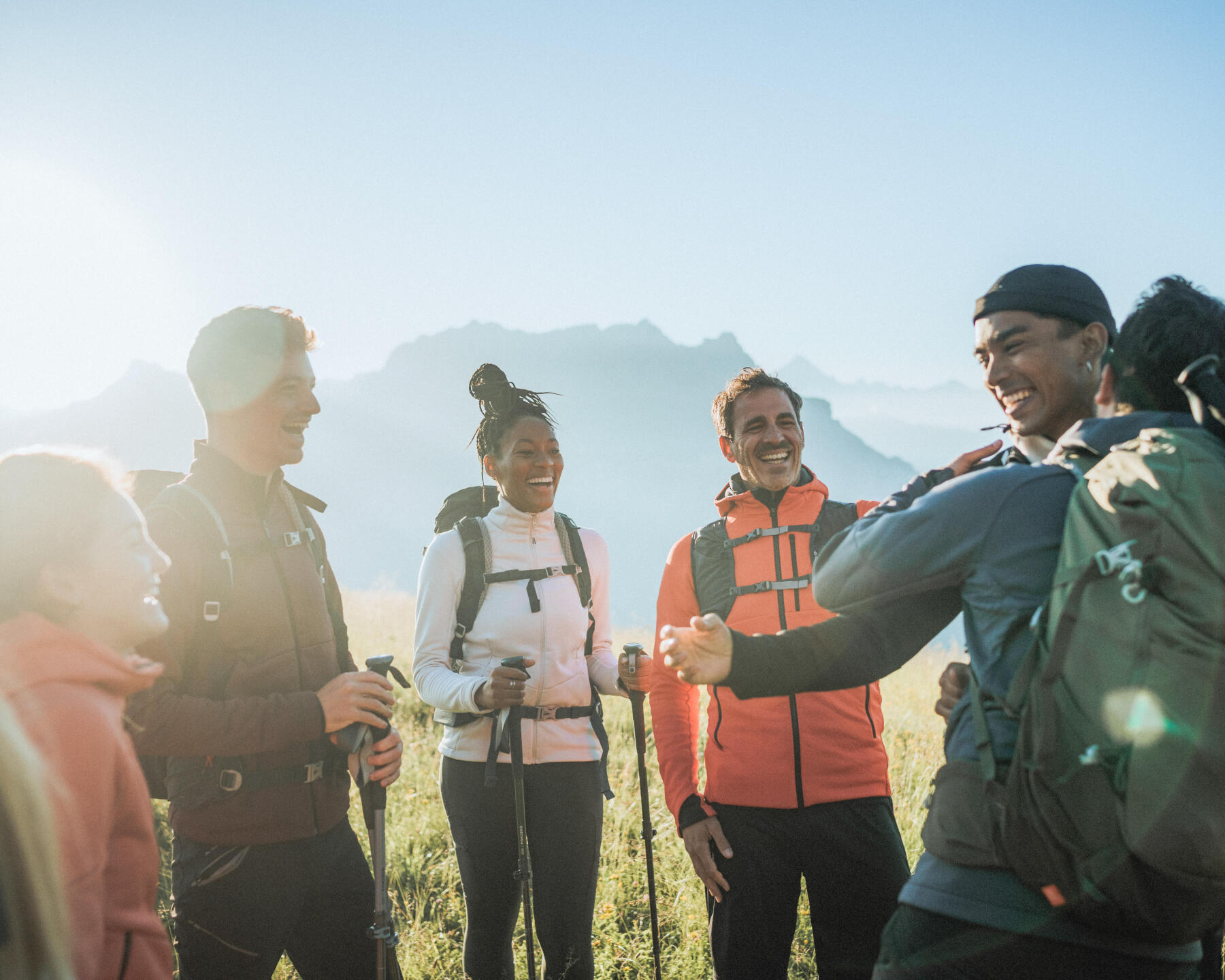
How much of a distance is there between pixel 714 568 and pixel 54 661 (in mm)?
2536

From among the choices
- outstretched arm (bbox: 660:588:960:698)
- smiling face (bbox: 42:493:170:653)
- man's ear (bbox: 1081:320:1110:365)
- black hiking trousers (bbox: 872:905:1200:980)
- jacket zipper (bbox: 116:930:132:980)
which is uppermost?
man's ear (bbox: 1081:320:1110:365)

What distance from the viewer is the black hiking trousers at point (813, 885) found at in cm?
304

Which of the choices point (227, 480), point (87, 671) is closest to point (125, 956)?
point (87, 671)

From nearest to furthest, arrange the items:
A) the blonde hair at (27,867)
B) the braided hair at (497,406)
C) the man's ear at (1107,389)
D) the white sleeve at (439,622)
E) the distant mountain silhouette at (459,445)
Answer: the blonde hair at (27,867) < the man's ear at (1107,389) < the white sleeve at (439,622) < the braided hair at (497,406) < the distant mountain silhouette at (459,445)

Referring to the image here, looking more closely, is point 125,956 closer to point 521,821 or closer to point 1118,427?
point 521,821

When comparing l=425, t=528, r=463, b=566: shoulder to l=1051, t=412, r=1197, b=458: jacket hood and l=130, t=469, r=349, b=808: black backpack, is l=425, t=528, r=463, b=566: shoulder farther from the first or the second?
l=1051, t=412, r=1197, b=458: jacket hood

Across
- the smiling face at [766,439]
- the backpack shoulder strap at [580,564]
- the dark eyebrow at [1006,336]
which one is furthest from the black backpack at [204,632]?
the dark eyebrow at [1006,336]

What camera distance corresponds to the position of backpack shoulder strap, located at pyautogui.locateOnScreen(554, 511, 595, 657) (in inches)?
152

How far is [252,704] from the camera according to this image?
2564 mm

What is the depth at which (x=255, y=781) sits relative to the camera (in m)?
2.65

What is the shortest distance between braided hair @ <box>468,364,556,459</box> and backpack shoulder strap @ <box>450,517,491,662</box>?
0.49m

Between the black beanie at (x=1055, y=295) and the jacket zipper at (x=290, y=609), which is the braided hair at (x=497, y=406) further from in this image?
the black beanie at (x=1055, y=295)

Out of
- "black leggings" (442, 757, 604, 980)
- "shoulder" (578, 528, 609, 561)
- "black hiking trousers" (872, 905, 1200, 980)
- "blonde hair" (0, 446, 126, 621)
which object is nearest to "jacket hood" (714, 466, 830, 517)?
"shoulder" (578, 528, 609, 561)

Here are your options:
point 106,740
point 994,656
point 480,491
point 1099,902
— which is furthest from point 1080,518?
point 480,491
